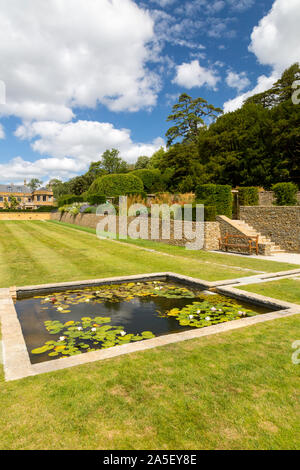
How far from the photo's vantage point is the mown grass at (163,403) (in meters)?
2.26

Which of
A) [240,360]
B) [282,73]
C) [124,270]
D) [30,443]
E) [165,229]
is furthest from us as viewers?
[282,73]

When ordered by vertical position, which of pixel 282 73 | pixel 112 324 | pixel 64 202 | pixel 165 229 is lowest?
pixel 112 324

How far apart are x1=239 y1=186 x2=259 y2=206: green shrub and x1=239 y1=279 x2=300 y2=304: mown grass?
1044cm

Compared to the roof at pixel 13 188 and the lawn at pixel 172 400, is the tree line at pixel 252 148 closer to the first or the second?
the lawn at pixel 172 400

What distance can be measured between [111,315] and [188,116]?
4216cm

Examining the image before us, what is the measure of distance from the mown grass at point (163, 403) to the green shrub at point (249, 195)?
579 inches

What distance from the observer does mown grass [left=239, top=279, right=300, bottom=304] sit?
20.3 ft

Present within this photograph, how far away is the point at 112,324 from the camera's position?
5.00 metres

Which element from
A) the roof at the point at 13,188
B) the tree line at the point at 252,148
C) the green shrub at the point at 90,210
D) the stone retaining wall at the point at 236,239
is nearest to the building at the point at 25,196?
the roof at the point at 13,188

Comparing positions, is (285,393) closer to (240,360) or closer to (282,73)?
(240,360)

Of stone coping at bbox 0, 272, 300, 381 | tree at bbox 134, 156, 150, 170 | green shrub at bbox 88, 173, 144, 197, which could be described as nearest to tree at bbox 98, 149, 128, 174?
tree at bbox 134, 156, 150, 170

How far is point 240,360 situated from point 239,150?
87.6 ft

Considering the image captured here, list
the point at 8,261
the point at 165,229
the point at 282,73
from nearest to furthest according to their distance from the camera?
the point at 8,261
the point at 165,229
the point at 282,73
